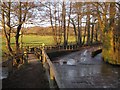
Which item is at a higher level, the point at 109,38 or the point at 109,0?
the point at 109,0

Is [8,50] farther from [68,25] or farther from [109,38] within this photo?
[68,25]

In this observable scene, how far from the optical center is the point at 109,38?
985 inches

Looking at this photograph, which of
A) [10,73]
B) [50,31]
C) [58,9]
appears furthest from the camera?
[50,31]

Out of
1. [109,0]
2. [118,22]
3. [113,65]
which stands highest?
[109,0]

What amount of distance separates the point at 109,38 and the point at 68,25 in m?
17.1

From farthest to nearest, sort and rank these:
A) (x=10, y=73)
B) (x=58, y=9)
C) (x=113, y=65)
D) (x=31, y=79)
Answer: (x=58, y=9)
(x=113, y=65)
(x=10, y=73)
(x=31, y=79)

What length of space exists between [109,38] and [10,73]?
1539 cm

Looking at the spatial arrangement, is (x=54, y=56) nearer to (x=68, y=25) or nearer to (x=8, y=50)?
(x=8, y=50)

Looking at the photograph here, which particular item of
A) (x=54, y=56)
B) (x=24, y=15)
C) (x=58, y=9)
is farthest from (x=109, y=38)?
(x=58, y=9)

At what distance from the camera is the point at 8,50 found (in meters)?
20.8

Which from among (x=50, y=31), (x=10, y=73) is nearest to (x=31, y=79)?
(x=10, y=73)

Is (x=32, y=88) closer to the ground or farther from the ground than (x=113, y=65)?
farther from the ground

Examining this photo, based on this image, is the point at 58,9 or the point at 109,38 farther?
the point at 58,9

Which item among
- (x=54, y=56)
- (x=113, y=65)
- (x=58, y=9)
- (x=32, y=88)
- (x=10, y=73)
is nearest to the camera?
(x=32, y=88)
